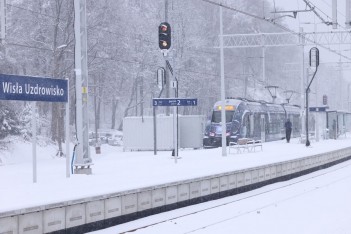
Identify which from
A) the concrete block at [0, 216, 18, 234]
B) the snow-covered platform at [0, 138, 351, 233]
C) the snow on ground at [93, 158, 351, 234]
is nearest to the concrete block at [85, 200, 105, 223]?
the snow-covered platform at [0, 138, 351, 233]

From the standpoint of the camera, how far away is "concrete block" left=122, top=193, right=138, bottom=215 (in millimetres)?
12758

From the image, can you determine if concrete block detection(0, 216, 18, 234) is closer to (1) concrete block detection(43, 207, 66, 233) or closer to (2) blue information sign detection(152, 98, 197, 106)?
(1) concrete block detection(43, 207, 66, 233)

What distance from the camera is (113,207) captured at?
40.7 feet

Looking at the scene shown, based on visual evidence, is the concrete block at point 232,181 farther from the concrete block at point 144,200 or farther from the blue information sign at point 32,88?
the blue information sign at point 32,88

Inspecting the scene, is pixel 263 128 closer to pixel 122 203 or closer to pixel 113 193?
pixel 122 203

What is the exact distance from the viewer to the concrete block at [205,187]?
52.9ft

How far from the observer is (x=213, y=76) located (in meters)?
68.9

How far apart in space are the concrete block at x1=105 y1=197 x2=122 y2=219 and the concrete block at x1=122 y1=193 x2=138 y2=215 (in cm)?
14

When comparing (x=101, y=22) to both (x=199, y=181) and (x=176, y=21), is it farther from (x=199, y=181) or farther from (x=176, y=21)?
(x=199, y=181)

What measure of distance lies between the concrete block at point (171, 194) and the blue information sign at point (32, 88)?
3.32 meters

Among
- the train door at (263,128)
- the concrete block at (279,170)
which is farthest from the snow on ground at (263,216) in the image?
the train door at (263,128)

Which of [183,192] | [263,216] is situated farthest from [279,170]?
[263,216]

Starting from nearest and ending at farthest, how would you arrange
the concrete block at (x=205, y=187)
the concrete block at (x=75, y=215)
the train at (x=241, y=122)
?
the concrete block at (x=75, y=215), the concrete block at (x=205, y=187), the train at (x=241, y=122)

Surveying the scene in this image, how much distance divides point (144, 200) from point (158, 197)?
2.17 feet
